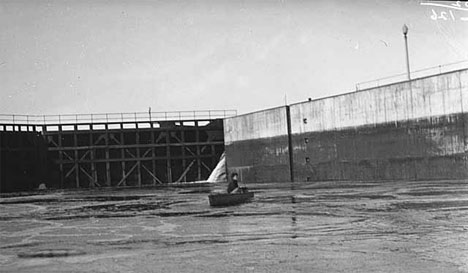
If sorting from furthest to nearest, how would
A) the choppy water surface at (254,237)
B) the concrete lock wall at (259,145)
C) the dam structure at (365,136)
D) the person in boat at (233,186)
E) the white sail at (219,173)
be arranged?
the white sail at (219,173) < the concrete lock wall at (259,145) < the dam structure at (365,136) < the person in boat at (233,186) < the choppy water surface at (254,237)

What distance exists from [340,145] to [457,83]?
Answer: 7.38 m

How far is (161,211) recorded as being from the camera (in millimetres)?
17906

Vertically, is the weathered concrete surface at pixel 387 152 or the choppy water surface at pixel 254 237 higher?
the weathered concrete surface at pixel 387 152

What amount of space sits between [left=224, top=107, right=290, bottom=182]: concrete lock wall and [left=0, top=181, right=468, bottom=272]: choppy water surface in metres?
16.1

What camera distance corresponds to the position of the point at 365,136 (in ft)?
96.0

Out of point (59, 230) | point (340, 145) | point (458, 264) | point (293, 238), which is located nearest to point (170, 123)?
point (340, 145)

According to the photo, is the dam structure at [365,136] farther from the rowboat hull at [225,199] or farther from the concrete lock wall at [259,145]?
the rowboat hull at [225,199]

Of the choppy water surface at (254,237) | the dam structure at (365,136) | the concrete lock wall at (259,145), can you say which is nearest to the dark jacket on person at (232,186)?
the choppy water surface at (254,237)

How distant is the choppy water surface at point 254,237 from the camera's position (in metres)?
8.36

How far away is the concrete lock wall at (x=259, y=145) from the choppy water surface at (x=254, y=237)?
16.1m

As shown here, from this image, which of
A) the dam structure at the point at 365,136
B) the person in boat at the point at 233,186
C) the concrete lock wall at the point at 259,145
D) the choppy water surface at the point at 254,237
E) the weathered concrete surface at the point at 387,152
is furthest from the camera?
the concrete lock wall at the point at 259,145

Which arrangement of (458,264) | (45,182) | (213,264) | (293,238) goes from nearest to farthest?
(458,264)
(213,264)
(293,238)
(45,182)

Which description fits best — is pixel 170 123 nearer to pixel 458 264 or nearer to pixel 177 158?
pixel 177 158

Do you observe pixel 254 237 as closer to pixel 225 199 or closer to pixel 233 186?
pixel 225 199
